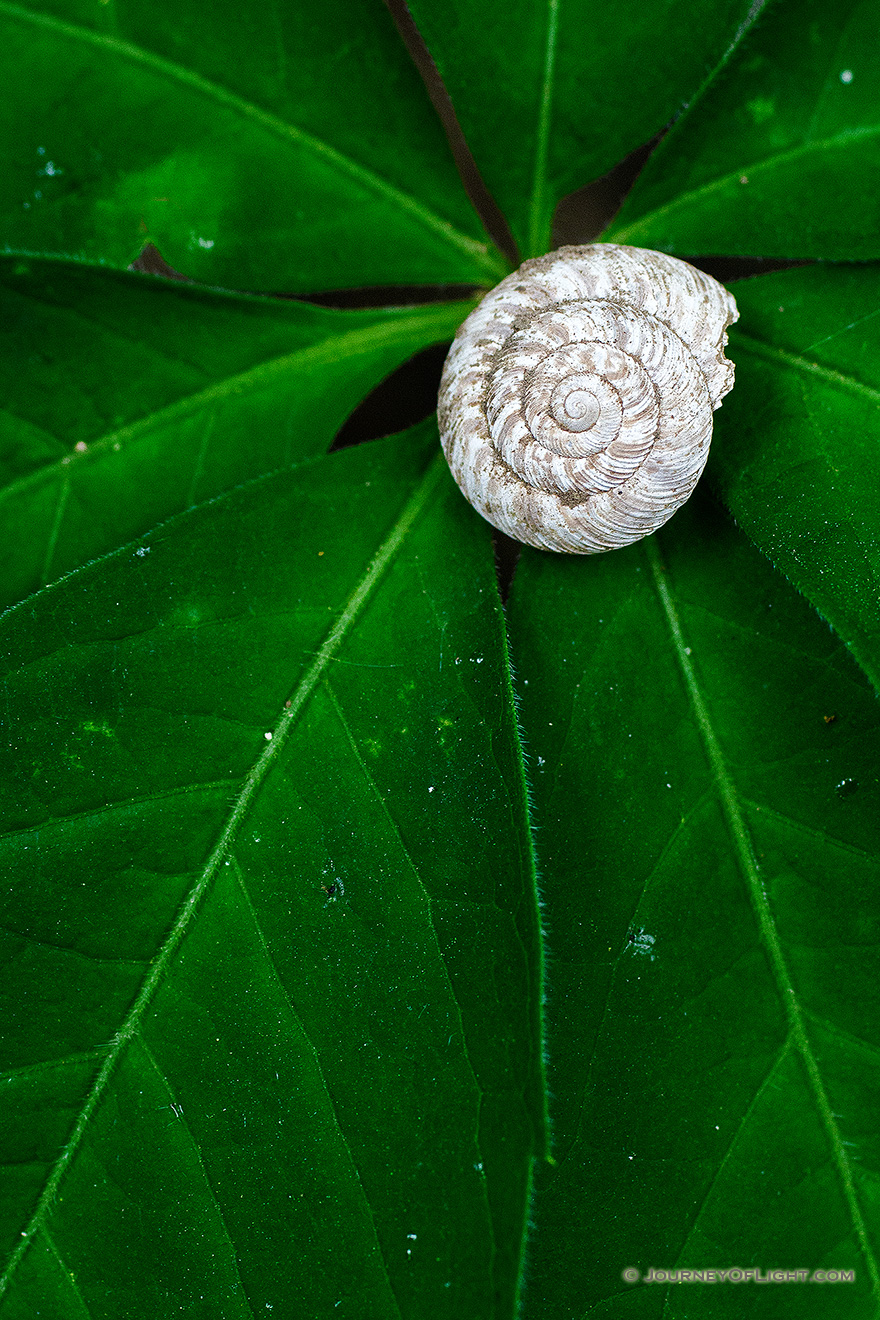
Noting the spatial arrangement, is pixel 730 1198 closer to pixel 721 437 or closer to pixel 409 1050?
pixel 409 1050

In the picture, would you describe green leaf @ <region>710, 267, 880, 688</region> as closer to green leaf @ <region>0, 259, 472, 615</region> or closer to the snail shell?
the snail shell

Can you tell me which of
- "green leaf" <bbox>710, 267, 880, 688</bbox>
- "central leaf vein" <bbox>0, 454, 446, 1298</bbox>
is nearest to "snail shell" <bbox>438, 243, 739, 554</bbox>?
"green leaf" <bbox>710, 267, 880, 688</bbox>

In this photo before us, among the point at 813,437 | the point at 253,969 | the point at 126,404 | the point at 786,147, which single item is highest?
the point at 126,404

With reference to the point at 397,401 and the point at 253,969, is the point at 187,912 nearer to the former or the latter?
the point at 253,969

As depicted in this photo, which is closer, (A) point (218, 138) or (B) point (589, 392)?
(B) point (589, 392)

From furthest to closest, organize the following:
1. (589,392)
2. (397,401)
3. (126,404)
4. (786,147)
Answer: (397,401) < (126,404) < (786,147) < (589,392)

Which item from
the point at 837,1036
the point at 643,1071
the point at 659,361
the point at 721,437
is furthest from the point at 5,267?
the point at 837,1036

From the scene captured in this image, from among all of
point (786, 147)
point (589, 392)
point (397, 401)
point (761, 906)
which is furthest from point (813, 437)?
point (397, 401)
